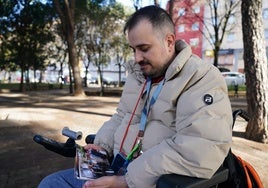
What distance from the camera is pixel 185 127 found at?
167cm

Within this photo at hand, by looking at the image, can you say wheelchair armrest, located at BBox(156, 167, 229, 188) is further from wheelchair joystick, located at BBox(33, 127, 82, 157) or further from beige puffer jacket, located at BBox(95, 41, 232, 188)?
wheelchair joystick, located at BBox(33, 127, 82, 157)

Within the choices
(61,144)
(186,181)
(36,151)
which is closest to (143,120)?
(186,181)

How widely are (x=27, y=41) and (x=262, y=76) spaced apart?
75.2 ft

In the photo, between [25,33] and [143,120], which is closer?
[143,120]

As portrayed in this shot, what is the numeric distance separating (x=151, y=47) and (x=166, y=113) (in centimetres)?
38

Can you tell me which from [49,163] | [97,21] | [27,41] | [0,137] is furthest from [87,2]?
[49,163]

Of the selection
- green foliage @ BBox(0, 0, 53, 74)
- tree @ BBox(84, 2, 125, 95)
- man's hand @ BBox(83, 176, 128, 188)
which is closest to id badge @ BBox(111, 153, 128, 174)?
man's hand @ BBox(83, 176, 128, 188)

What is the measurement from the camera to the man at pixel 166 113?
159cm

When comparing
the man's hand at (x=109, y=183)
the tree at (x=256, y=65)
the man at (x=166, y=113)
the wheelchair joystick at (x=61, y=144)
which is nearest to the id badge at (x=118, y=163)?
the man at (x=166, y=113)

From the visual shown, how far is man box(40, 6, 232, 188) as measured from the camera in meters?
1.59

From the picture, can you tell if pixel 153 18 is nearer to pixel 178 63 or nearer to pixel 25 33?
pixel 178 63

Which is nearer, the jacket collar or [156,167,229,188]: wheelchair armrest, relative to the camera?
[156,167,229,188]: wheelchair armrest

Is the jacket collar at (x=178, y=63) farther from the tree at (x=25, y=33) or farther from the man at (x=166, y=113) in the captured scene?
the tree at (x=25, y=33)

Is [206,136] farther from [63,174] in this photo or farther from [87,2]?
[87,2]
